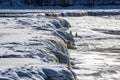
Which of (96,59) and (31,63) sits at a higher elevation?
(31,63)

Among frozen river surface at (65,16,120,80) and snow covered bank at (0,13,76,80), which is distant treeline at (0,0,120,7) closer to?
frozen river surface at (65,16,120,80)

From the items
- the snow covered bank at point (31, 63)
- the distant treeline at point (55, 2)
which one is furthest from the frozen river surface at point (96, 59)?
the distant treeline at point (55, 2)

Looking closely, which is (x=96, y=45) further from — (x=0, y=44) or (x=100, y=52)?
(x=0, y=44)

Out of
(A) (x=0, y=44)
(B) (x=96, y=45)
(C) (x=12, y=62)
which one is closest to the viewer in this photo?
(C) (x=12, y=62)

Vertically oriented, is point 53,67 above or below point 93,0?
above

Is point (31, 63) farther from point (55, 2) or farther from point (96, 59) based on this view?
point (55, 2)

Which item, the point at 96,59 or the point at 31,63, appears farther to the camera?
the point at 96,59

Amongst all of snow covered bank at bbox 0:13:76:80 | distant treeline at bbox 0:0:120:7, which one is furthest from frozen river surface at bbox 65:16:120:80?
distant treeline at bbox 0:0:120:7

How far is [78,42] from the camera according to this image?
30.2 meters

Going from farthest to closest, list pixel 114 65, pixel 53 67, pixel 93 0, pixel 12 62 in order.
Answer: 1. pixel 93 0
2. pixel 114 65
3. pixel 12 62
4. pixel 53 67

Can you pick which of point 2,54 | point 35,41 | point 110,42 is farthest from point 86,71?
point 110,42

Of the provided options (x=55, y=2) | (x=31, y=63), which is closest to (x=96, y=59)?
(x=31, y=63)

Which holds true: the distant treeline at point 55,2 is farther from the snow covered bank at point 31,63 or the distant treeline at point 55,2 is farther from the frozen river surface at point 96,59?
the snow covered bank at point 31,63

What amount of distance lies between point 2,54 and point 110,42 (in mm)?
19551
